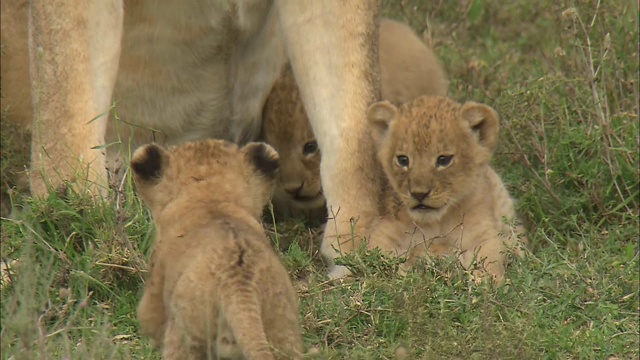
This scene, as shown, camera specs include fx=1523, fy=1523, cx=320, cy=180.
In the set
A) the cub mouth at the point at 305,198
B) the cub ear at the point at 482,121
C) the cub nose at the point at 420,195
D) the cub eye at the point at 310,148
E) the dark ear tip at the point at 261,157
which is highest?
the dark ear tip at the point at 261,157

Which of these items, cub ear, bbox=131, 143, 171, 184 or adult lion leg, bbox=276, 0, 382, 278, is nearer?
cub ear, bbox=131, 143, 171, 184

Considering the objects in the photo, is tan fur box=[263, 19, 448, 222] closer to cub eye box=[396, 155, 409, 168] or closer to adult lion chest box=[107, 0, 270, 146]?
adult lion chest box=[107, 0, 270, 146]

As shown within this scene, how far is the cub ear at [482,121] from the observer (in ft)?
16.9

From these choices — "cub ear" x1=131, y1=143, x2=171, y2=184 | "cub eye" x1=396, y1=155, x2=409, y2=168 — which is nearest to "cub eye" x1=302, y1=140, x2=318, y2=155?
"cub eye" x1=396, y1=155, x2=409, y2=168

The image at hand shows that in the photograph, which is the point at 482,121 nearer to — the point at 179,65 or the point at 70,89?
the point at 179,65

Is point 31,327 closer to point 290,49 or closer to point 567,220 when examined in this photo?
point 290,49

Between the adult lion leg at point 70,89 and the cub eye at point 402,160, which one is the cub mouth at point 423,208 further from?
the adult lion leg at point 70,89

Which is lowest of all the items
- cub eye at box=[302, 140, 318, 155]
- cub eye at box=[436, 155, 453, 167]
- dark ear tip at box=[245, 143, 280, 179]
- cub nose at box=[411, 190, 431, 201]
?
cub eye at box=[302, 140, 318, 155]

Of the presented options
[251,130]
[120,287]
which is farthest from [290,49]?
[120,287]

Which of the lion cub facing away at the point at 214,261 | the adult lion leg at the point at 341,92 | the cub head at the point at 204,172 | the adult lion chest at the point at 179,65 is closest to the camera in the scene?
the lion cub facing away at the point at 214,261

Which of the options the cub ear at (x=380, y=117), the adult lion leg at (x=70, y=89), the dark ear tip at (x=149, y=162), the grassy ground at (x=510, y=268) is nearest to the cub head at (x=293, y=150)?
the grassy ground at (x=510, y=268)

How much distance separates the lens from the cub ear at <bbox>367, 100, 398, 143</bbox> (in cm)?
524

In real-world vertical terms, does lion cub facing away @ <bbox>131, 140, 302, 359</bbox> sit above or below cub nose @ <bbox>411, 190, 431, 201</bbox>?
above

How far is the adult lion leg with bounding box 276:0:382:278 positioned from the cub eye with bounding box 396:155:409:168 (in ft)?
0.81
